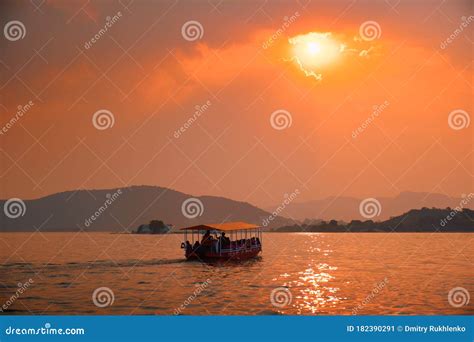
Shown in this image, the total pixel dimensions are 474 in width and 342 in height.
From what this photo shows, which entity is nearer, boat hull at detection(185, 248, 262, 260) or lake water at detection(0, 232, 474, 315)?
lake water at detection(0, 232, 474, 315)

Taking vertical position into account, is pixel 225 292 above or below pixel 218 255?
below

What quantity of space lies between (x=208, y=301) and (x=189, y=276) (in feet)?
35.5

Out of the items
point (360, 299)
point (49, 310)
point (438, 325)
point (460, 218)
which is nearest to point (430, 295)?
point (360, 299)

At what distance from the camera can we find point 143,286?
30.1 meters

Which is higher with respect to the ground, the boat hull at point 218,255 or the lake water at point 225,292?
the boat hull at point 218,255

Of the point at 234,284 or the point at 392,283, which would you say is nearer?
the point at 234,284

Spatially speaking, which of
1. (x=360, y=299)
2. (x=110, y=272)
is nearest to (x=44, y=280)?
(x=110, y=272)

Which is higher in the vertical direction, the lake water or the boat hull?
the boat hull

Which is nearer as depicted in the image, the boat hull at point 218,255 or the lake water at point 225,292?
the lake water at point 225,292

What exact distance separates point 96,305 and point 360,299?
13.0m

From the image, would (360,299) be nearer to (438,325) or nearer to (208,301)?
(208,301)

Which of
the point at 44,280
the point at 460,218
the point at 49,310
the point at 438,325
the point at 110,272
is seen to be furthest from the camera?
the point at 460,218

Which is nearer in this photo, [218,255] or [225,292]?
[225,292]

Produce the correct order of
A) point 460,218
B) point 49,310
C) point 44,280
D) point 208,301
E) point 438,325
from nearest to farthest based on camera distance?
1. point 438,325
2. point 49,310
3. point 208,301
4. point 44,280
5. point 460,218
